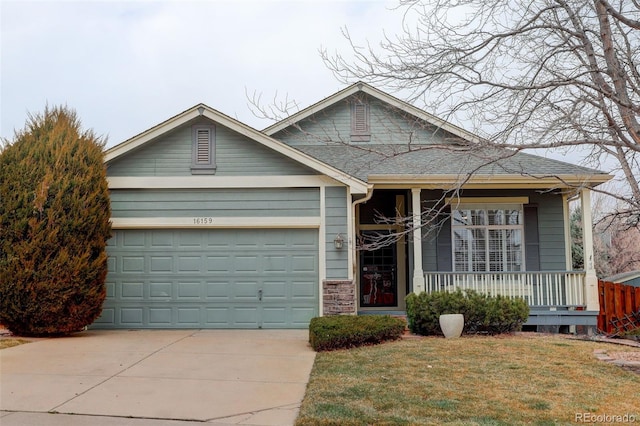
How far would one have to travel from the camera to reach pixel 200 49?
12367 mm

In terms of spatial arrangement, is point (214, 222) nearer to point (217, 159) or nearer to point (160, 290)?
point (217, 159)

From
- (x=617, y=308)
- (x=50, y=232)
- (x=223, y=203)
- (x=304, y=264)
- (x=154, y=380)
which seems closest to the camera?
(x=154, y=380)

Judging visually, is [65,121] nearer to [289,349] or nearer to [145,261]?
[145,261]

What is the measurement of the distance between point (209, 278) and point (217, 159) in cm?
246

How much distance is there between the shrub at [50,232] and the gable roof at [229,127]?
867mm

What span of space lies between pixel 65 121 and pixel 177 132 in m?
2.11

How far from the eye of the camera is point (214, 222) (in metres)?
11.1

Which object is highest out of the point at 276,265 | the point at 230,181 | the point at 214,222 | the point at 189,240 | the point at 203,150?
the point at 203,150

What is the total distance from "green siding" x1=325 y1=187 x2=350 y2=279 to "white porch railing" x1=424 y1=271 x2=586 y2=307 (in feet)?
6.61

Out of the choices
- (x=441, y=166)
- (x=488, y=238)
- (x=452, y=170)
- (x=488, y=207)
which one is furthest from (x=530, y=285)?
(x=441, y=166)

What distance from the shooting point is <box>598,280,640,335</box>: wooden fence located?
1257cm

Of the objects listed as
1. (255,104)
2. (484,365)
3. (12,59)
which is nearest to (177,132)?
(255,104)

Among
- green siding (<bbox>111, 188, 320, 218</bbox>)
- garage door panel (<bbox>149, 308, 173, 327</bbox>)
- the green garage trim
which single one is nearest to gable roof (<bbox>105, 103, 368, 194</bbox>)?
green siding (<bbox>111, 188, 320, 218</bbox>)

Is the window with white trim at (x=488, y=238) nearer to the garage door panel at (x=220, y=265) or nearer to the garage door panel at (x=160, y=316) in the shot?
the garage door panel at (x=220, y=265)
